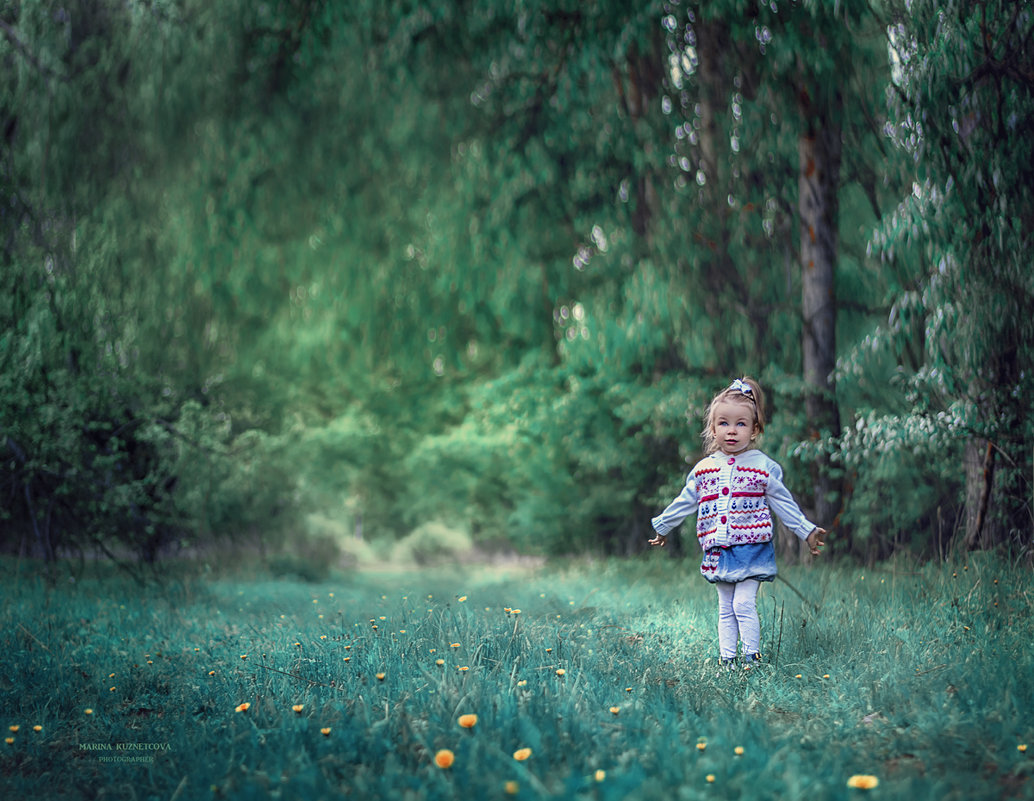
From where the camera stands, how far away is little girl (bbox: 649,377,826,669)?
458 centimetres

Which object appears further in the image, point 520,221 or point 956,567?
point 520,221

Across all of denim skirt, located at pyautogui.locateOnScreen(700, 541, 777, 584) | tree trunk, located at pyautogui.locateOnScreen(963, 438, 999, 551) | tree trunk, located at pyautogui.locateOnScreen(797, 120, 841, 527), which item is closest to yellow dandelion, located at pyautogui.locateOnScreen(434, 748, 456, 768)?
denim skirt, located at pyautogui.locateOnScreen(700, 541, 777, 584)

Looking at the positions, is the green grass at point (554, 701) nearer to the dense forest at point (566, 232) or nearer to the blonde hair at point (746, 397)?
the blonde hair at point (746, 397)

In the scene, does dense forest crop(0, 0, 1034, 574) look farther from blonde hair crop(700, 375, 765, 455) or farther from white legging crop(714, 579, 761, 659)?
white legging crop(714, 579, 761, 659)

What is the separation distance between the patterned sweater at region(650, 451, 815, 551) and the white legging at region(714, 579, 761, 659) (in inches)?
9.2

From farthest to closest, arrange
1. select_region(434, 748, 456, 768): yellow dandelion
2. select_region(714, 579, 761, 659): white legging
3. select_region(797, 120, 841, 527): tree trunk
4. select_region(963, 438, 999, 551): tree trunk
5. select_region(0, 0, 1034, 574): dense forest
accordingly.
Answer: select_region(797, 120, 841, 527): tree trunk < select_region(963, 438, 999, 551): tree trunk < select_region(0, 0, 1034, 574): dense forest < select_region(714, 579, 761, 659): white legging < select_region(434, 748, 456, 768): yellow dandelion

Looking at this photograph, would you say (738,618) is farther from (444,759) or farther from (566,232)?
(566,232)

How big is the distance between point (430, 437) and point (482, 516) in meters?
2.03

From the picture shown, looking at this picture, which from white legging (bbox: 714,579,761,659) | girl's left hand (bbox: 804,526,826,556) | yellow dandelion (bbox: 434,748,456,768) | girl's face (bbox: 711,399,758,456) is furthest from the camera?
girl's face (bbox: 711,399,758,456)

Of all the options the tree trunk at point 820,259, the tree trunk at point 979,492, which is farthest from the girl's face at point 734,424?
the tree trunk at point 820,259

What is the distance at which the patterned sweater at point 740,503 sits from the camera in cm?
463

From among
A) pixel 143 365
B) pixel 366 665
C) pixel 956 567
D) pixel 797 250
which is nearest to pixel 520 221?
pixel 797 250

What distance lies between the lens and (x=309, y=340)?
48.5 feet

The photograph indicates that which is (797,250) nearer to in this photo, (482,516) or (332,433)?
(482,516)
